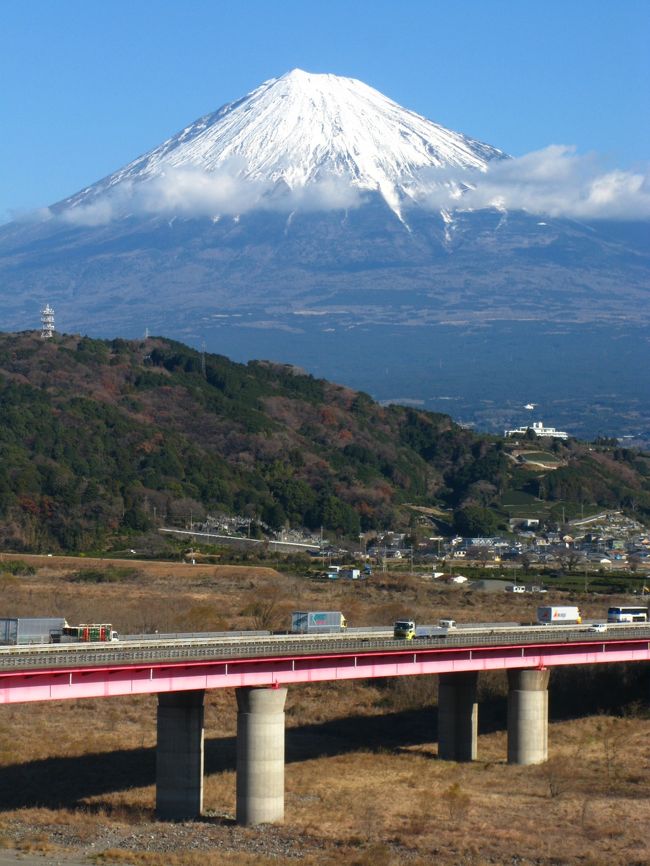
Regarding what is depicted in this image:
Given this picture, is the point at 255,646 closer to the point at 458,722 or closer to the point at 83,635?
the point at 83,635

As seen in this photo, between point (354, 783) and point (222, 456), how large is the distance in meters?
108

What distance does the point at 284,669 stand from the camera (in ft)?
155

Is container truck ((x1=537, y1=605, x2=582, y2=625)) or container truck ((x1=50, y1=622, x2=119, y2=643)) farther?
container truck ((x1=537, y1=605, x2=582, y2=625))

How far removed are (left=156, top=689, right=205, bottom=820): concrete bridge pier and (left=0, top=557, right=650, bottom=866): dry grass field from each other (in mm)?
617

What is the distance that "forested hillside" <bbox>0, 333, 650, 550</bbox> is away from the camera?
13312cm

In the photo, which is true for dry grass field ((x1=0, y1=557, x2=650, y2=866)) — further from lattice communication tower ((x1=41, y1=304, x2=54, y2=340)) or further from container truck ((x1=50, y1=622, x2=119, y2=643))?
lattice communication tower ((x1=41, y1=304, x2=54, y2=340))

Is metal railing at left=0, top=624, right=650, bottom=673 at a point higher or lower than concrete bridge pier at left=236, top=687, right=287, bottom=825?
higher

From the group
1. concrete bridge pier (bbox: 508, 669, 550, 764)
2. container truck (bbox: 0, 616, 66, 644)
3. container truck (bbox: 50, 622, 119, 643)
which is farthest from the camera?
concrete bridge pier (bbox: 508, 669, 550, 764)

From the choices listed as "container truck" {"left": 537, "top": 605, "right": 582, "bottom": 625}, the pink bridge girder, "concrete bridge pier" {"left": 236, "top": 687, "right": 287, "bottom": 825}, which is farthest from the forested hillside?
"concrete bridge pier" {"left": 236, "top": 687, "right": 287, "bottom": 825}

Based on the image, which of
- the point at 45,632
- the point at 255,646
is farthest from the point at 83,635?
the point at 255,646

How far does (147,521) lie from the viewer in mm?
130625

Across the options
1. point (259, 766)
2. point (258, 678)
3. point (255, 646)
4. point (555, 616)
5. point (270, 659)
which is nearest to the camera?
point (259, 766)

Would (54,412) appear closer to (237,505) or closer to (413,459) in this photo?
(237,505)

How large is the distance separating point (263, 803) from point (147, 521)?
8676cm
